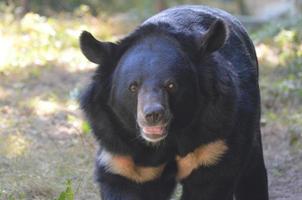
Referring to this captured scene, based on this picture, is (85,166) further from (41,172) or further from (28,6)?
(28,6)

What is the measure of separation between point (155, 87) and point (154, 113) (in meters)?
0.22

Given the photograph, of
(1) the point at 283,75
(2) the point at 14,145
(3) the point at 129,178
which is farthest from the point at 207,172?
(1) the point at 283,75

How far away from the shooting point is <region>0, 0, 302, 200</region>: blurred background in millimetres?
6188

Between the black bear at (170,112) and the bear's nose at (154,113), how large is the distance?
0.13 m

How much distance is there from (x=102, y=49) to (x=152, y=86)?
431 mm

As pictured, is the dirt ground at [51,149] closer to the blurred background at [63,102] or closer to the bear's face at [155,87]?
the blurred background at [63,102]

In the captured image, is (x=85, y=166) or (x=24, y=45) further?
(x=24, y=45)

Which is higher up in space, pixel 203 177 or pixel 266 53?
pixel 203 177

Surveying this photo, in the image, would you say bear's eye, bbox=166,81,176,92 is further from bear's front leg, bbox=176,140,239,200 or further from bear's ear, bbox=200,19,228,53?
bear's front leg, bbox=176,140,239,200

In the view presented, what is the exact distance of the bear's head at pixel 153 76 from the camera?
4148mm

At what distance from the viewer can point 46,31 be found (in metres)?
11.0

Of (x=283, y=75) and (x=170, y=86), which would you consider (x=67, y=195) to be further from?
(x=283, y=75)

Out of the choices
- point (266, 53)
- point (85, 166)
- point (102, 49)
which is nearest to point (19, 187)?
point (85, 166)

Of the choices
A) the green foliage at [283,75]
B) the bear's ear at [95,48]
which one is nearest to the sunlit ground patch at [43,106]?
the green foliage at [283,75]
